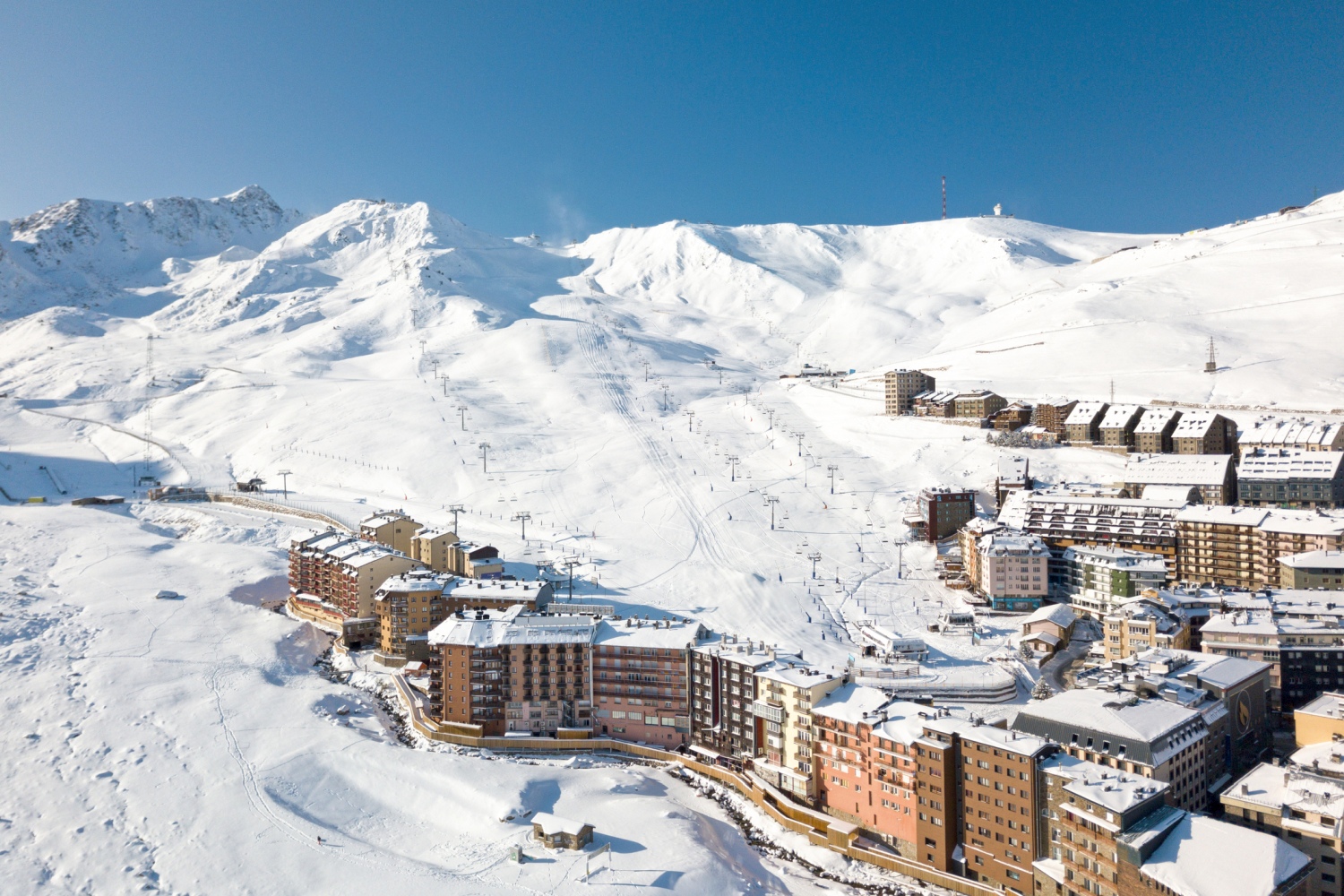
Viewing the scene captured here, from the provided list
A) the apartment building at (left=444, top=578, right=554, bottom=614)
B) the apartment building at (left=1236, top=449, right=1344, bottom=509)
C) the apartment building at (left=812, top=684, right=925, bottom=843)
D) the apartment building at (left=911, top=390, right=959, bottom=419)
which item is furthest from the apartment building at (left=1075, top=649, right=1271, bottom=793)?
the apartment building at (left=911, top=390, right=959, bottom=419)

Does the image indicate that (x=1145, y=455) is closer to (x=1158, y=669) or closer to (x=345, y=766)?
(x=1158, y=669)

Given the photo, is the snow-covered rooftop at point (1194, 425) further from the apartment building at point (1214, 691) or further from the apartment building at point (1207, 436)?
the apartment building at point (1214, 691)

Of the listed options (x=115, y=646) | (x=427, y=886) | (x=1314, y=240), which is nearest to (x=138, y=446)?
(x=115, y=646)

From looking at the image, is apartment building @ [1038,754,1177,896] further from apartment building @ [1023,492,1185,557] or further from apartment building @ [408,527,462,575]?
apartment building @ [408,527,462,575]

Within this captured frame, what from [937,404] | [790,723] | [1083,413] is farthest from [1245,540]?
[937,404]

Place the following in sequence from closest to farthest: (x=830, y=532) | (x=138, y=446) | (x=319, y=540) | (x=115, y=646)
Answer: (x=115, y=646) < (x=319, y=540) < (x=830, y=532) < (x=138, y=446)
